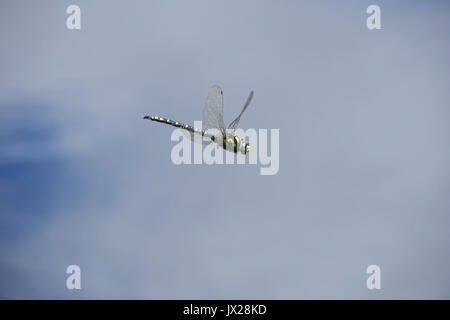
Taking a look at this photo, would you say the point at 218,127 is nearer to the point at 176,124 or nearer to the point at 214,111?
the point at 214,111

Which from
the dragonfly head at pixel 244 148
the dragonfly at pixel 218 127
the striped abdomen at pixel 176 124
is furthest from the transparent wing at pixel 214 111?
the striped abdomen at pixel 176 124

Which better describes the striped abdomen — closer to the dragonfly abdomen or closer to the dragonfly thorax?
the dragonfly abdomen

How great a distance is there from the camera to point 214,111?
2741 inches

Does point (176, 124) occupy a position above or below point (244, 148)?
above

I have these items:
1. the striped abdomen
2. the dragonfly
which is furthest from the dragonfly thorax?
the striped abdomen

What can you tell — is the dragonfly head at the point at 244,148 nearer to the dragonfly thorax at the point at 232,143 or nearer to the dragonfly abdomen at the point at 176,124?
the dragonfly thorax at the point at 232,143

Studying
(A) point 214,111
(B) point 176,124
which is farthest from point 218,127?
(B) point 176,124

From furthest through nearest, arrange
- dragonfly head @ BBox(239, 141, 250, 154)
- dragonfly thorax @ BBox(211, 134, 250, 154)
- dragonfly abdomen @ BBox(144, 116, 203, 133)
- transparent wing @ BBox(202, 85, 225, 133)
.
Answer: dragonfly abdomen @ BBox(144, 116, 203, 133) < dragonfly head @ BBox(239, 141, 250, 154) < dragonfly thorax @ BBox(211, 134, 250, 154) < transparent wing @ BBox(202, 85, 225, 133)

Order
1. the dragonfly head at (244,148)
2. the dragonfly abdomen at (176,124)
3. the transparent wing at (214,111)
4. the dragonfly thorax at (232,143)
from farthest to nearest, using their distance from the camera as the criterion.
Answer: the dragonfly abdomen at (176,124)
the dragonfly head at (244,148)
the dragonfly thorax at (232,143)
the transparent wing at (214,111)

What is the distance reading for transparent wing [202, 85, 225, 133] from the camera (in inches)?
2704

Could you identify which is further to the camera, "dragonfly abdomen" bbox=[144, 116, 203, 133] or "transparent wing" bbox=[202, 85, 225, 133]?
"dragonfly abdomen" bbox=[144, 116, 203, 133]

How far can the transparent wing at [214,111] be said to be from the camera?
225 feet

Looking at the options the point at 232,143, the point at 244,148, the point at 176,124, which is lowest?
the point at 244,148
